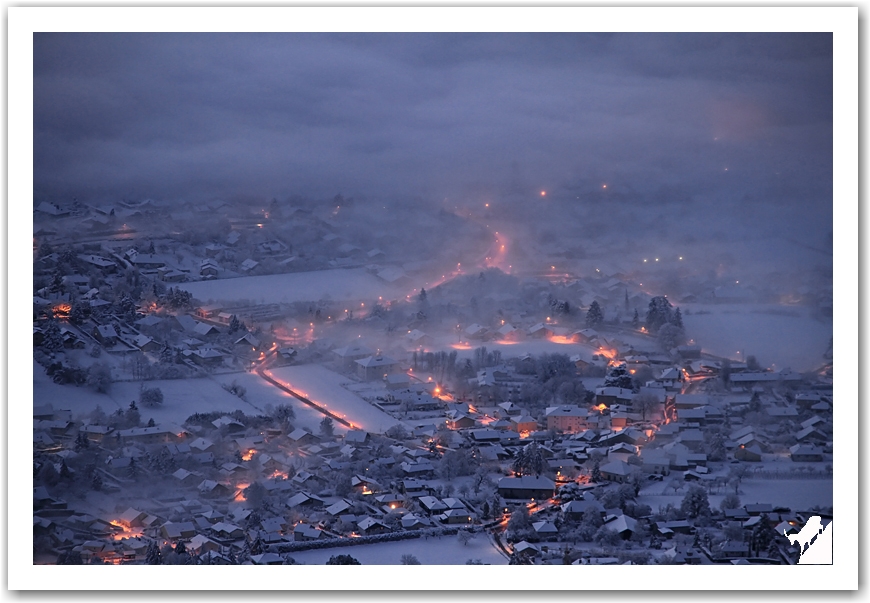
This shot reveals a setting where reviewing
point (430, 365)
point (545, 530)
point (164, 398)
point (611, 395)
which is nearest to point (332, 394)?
point (430, 365)

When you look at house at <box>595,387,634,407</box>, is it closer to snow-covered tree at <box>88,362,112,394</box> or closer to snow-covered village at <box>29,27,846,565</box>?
snow-covered village at <box>29,27,846,565</box>

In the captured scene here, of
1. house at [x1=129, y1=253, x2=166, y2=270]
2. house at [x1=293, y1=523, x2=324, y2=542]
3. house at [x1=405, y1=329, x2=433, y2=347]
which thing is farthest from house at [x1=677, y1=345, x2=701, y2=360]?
house at [x1=129, y1=253, x2=166, y2=270]

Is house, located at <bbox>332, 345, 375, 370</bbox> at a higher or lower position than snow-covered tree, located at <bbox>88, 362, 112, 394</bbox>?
higher

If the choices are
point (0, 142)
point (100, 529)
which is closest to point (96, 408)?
point (100, 529)

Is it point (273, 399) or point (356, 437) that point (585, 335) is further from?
point (273, 399)

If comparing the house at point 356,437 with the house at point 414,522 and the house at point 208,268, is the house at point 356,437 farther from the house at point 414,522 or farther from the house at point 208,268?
the house at point 208,268
